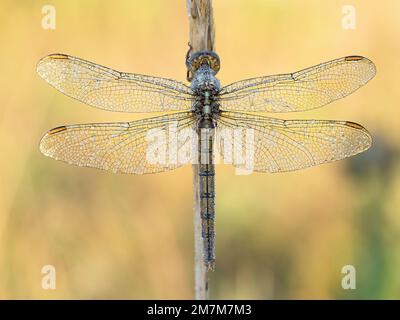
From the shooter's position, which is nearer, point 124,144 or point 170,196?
point 124,144

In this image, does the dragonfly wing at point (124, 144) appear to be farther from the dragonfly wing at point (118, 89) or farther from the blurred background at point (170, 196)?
the blurred background at point (170, 196)

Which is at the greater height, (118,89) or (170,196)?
(118,89)

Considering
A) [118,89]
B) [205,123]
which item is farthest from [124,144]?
[205,123]

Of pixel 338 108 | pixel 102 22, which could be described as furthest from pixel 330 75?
pixel 102 22

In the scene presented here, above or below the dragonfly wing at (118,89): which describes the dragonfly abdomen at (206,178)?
below

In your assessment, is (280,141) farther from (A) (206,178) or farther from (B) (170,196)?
(B) (170,196)

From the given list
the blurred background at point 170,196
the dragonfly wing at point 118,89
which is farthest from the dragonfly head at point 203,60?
the blurred background at point 170,196
